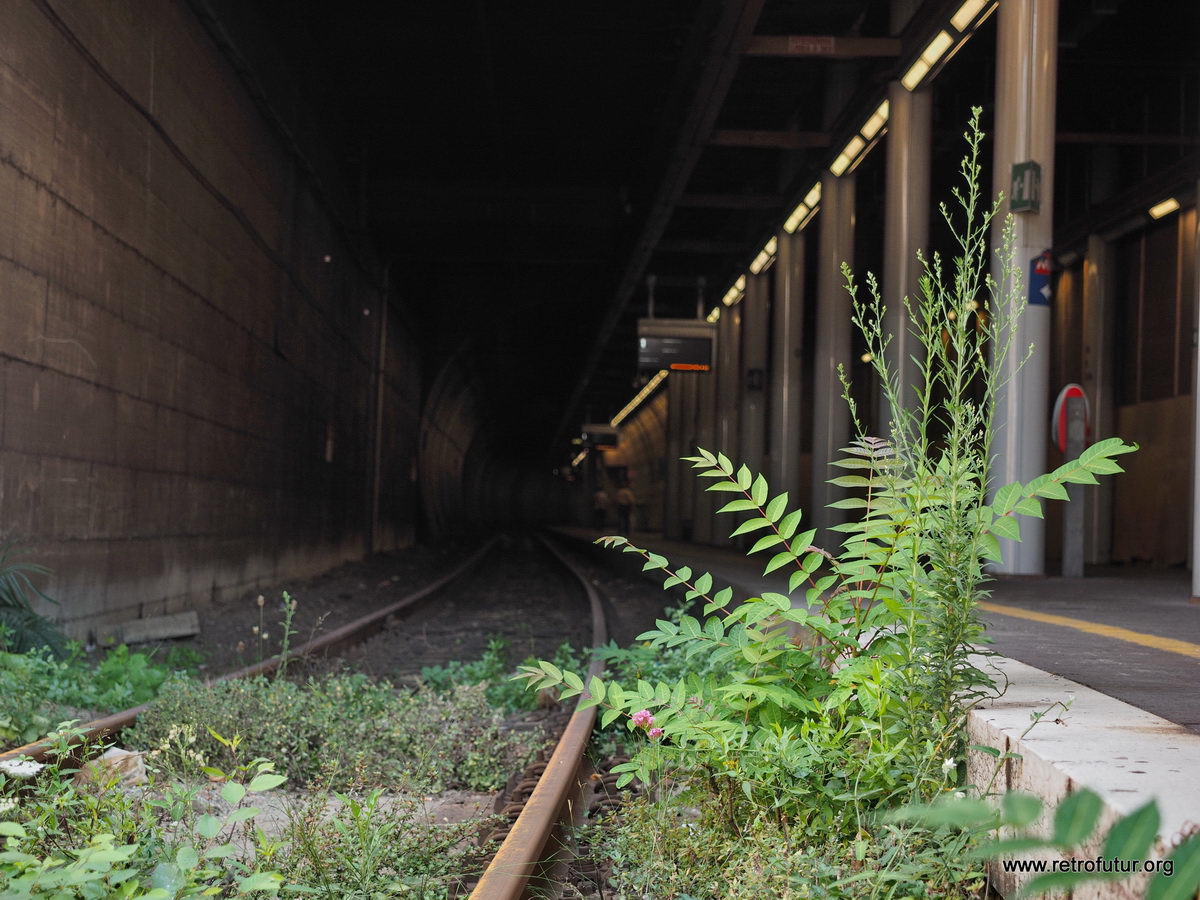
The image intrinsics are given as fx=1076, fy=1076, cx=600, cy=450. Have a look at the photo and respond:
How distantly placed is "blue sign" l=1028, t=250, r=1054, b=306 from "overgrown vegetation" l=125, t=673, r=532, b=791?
6.38 meters

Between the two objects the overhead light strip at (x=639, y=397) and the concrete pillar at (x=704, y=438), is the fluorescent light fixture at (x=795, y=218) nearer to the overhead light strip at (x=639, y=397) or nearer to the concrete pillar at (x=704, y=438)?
the concrete pillar at (x=704, y=438)

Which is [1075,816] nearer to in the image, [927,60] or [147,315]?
[147,315]

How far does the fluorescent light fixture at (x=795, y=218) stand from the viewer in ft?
53.3

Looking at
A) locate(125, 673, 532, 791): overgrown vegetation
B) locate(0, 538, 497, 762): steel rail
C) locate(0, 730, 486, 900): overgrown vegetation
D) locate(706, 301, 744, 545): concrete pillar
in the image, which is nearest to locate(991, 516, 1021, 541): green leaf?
locate(0, 730, 486, 900): overgrown vegetation

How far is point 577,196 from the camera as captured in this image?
19391 mm

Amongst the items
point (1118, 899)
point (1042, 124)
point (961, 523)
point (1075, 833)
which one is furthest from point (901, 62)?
point (1075, 833)

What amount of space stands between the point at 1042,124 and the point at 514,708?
21.9 feet

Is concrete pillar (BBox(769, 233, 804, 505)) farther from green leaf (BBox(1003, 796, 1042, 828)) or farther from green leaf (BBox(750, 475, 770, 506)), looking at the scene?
green leaf (BBox(1003, 796, 1042, 828))

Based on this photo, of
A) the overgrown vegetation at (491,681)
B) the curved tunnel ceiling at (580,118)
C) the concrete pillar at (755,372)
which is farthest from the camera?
the concrete pillar at (755,372)

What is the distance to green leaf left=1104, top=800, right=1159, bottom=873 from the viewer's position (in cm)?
85

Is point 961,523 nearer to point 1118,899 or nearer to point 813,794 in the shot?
point 813,794

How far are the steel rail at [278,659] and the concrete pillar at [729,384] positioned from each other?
7.25m

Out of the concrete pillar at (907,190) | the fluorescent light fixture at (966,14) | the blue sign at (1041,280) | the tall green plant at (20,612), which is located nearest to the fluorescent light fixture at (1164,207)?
the concrete pillar at (907,190)

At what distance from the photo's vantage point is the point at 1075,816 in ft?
2.72
